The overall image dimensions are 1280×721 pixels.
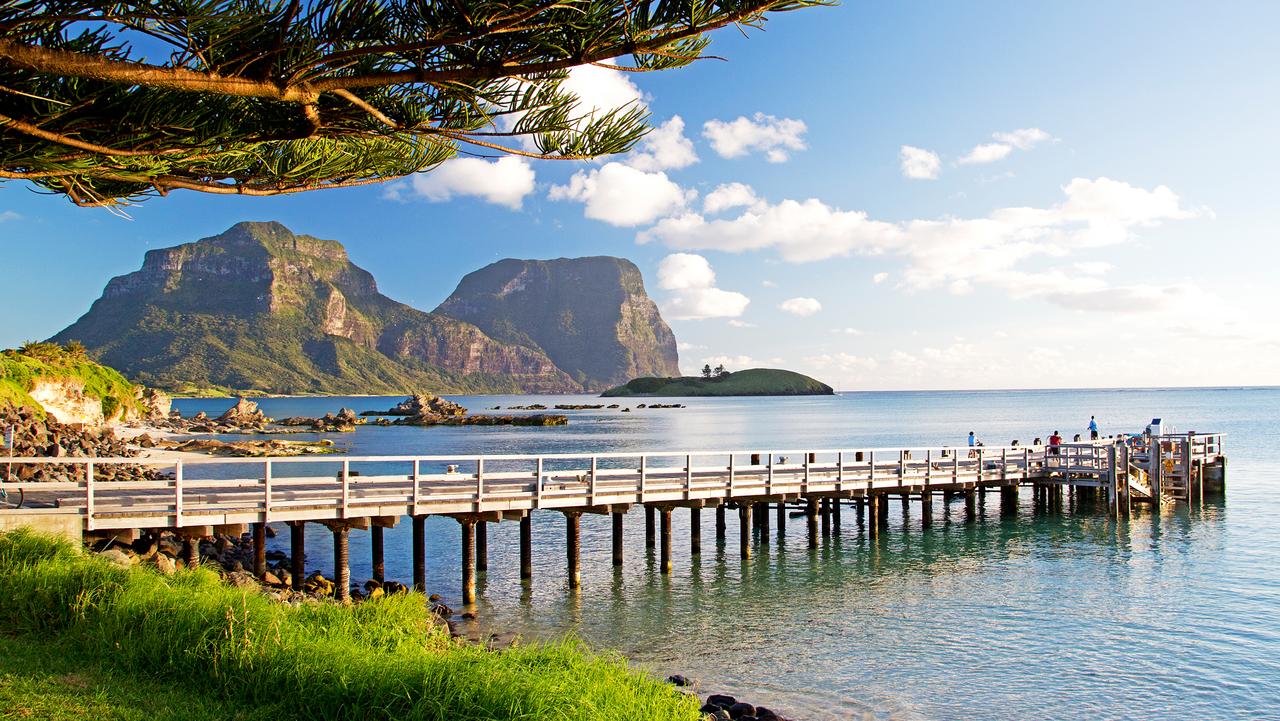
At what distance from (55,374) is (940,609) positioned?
58407 mm

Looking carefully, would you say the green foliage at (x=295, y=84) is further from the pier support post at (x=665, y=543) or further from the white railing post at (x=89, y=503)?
the pier support post at (x=665, y=543)

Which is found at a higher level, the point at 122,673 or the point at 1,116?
the point at 1,116

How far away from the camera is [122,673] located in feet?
31.4

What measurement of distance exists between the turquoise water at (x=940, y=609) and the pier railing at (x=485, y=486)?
2.22m

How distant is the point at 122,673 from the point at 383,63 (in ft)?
23.3

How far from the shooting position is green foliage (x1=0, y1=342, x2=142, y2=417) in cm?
5056

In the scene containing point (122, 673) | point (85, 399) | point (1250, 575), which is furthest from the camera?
point (85, 399)

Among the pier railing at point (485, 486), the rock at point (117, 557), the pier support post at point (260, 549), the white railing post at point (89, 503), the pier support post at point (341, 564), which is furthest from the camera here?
the pier support post at point (260, 549)

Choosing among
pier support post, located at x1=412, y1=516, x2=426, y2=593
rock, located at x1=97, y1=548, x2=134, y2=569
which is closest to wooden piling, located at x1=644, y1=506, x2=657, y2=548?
pier support post, located at x1=412, y1=516, x2=426, y2=593

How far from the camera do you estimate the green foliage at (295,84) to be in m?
6.89

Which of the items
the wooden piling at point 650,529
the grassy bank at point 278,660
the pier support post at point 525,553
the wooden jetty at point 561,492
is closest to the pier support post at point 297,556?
the wooden jetty at point 561,492

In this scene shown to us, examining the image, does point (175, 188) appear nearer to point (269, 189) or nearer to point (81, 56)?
point (269, 189)

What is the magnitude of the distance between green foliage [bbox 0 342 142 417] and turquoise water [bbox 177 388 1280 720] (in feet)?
96.4

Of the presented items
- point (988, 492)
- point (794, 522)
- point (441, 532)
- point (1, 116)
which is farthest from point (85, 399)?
point (1, 116)
